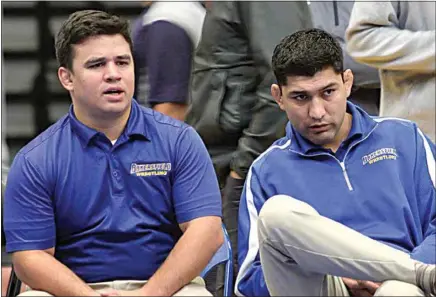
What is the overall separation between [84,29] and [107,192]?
0.50 meters

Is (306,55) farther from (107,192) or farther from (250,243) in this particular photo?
(107,192)

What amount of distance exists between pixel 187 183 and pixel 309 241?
1.58 ft

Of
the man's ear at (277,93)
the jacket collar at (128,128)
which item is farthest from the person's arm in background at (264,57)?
the jacket collar at (128,128)

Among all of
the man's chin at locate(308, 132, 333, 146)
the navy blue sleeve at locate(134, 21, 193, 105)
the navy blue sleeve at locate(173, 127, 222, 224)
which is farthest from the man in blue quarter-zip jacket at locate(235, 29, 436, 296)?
the navy blue sleeve at locate(134, 21, 193, 105)

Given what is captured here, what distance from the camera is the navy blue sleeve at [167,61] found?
390cm

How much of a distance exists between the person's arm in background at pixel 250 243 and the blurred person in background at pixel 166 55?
2.65 feet

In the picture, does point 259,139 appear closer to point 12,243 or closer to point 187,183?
point 187,183

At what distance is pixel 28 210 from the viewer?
10.2 feet

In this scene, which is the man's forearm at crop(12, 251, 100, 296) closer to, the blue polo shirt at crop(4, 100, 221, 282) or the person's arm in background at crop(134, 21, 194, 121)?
the blue polo shirt at crop(4, 100, 221, 282)

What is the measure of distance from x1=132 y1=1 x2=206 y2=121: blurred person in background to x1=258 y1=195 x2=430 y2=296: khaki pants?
107cm

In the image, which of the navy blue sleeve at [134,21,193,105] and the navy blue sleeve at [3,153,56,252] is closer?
the navy blue sleeve at [3,153,56,252]

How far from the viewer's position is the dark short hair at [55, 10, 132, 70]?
10.5 ft

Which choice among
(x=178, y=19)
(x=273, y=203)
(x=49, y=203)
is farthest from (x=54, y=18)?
(x=273, y=203)

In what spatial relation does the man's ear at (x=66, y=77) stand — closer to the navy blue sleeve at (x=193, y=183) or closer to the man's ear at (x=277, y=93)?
the navy blue sleeve at (x=193, y=183)
